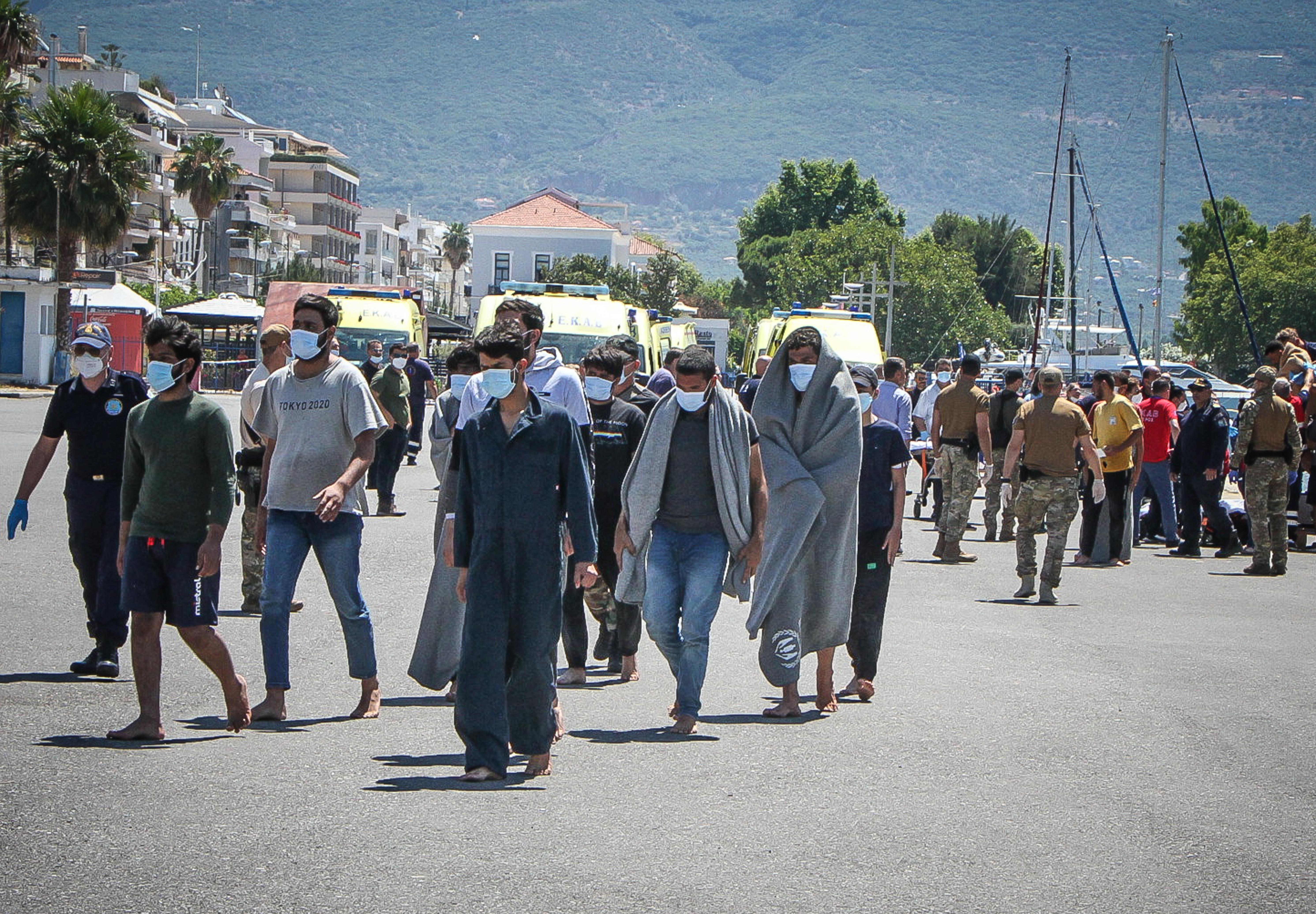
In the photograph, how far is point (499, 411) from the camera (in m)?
6.75

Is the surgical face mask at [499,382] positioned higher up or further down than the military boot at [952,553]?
higher up

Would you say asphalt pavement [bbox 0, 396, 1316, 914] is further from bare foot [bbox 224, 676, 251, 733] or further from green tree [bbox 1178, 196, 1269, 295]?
green tree [bbox 1178, 196, 1269, 295]

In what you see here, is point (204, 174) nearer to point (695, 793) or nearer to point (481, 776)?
point (481, 776)

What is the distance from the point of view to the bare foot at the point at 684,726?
768 centimetres

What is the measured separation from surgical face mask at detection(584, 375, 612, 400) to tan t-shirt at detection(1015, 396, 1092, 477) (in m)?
5.55

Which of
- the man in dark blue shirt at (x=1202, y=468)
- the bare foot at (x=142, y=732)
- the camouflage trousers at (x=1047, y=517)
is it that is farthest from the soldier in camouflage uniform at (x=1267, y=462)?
the bare foot at (x=142, y=732)

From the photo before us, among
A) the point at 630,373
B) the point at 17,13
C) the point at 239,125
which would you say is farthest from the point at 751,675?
the point at 239,125

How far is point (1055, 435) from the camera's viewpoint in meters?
13.7

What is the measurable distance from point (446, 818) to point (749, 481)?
2674 mm

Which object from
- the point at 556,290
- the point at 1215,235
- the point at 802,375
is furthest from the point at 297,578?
the point at 1215,235

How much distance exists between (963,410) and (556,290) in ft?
31.7

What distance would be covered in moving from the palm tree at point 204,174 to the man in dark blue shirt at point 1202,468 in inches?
2755

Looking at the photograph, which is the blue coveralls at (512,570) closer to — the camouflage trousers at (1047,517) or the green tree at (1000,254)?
the camouflage trousers at (1047,517)

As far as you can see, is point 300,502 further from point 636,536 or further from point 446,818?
point 446,818
